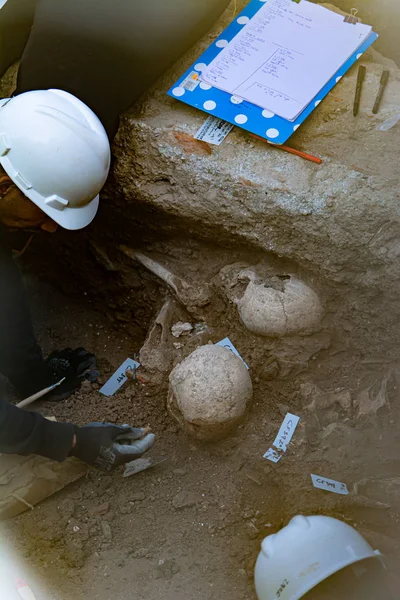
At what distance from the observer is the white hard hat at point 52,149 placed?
9.45 ft

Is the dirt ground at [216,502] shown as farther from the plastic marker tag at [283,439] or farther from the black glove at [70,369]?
the black glove at [70,369]

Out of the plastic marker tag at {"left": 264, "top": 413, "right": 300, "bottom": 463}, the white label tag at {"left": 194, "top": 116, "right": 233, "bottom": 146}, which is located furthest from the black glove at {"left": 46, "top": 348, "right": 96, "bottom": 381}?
the white label tag at {"left": 194, "top": 116, "right": 233, "bottom": 146}

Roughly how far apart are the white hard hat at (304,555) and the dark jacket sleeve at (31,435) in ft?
3.06

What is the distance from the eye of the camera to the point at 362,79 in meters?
3.46

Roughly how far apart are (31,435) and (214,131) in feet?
5.92

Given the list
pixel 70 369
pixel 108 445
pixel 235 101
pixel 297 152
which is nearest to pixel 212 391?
pixel 108 445

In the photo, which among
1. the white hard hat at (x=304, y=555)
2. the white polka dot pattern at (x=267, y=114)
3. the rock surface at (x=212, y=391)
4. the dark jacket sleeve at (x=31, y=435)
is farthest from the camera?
the white polka dot pattern at (x=267, y=114)

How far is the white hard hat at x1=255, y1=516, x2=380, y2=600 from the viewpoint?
2.29 m

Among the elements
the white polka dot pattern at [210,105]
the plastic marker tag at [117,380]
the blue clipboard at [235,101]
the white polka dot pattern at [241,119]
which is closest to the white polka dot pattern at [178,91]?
the blue clipboard at [235,101]

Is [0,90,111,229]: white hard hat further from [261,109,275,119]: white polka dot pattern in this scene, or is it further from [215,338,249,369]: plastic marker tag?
[215,338,249,369]: plastic marker tag

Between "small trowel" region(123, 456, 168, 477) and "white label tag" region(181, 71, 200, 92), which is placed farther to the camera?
"white label tag" region(181, 71, 200, 92)

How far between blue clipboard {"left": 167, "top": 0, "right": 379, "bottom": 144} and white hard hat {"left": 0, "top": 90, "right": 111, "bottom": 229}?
693 millimetres

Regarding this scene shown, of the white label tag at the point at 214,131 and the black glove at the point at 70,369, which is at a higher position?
the white label tag at the point at 214,131

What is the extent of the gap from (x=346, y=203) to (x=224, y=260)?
0.74 meters
